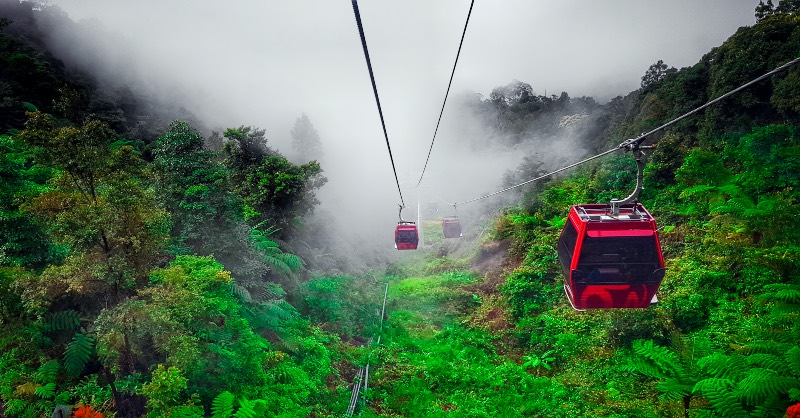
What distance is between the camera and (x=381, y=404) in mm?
10898

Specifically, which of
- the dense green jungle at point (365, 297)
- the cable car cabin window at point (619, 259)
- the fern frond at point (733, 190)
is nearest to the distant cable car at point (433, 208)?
the dense green jungle at point (365, 297)

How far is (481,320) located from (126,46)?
67803 millimetres

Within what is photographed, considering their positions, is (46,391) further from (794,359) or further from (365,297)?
(794,359)

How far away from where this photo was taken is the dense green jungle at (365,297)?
23.6 ft

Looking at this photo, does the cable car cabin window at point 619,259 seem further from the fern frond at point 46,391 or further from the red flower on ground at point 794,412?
the fern frond at point 46,391

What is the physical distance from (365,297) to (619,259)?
1436 cm

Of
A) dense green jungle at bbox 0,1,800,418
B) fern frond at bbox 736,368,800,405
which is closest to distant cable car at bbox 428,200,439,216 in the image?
dense green jungle at bbox 0,1,800,418

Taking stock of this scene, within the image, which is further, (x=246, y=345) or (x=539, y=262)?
(x=539, y=262)

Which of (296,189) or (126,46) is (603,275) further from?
(126,46)

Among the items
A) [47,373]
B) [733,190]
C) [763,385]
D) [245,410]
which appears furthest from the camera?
[733,190]

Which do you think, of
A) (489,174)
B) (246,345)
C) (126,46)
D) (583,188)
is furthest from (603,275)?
(126,46)

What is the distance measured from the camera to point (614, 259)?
6492 millimetres

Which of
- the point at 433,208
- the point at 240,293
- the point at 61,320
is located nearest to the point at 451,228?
the point at 240,293

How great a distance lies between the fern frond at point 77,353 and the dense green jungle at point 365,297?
0.13 ft
